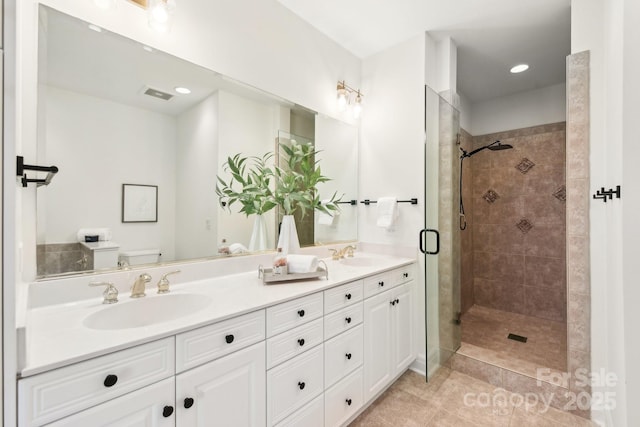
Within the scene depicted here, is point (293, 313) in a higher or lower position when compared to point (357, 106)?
lower

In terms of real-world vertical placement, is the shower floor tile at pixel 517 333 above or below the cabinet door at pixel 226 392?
below

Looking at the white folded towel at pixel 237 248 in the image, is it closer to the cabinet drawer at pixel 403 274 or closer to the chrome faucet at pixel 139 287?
the chrome faucet at pixel 139 287

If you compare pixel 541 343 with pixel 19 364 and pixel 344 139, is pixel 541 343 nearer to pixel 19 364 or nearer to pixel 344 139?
pixel 344 139

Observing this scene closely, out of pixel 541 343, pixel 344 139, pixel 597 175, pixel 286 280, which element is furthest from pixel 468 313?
pixel 286 280

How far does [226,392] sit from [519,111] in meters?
4.04

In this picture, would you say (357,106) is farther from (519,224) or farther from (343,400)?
(519,224)

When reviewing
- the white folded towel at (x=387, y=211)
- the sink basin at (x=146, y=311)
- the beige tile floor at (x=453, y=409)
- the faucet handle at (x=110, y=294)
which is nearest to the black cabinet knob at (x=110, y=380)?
the sink basin at (x=146, y=311)

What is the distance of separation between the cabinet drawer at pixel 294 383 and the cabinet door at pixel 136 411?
0.41 metres

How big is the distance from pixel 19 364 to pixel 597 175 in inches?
107

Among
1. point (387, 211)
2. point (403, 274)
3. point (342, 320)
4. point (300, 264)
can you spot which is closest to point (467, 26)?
point (387, 211)

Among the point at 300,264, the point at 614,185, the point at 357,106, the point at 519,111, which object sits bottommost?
the point at 300,264

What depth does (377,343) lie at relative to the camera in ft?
6.07

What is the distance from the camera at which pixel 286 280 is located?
154cm

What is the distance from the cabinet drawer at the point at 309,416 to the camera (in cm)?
129
